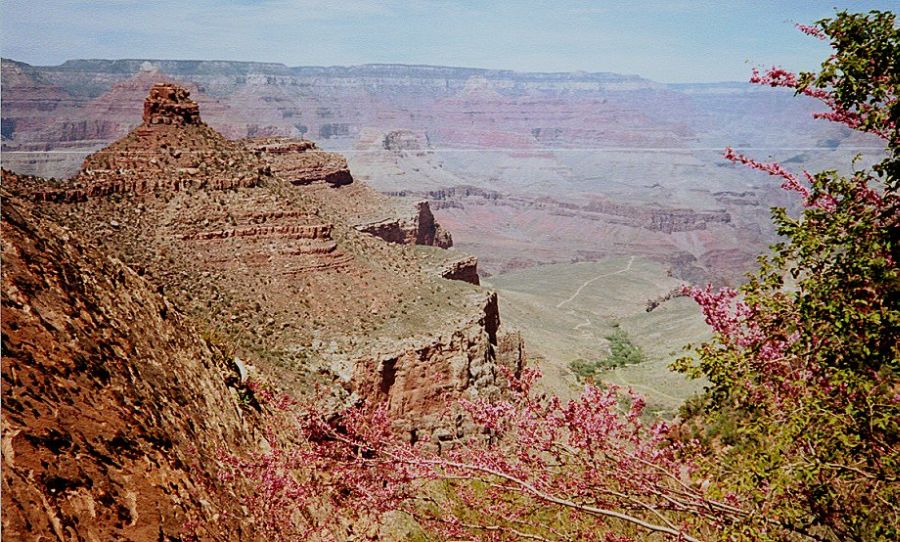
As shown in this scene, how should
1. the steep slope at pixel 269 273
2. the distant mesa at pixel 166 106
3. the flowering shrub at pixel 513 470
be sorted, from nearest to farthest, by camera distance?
the flowering shrub at pixel 513 470, the steep slope at pixel 269 273, the distant mesa at pixel 166 106

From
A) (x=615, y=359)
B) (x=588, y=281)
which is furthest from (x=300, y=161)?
(x=588, y=281)

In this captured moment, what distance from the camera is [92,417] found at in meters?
5.27

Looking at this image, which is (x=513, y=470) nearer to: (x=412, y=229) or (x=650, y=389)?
(x=650, y=389)

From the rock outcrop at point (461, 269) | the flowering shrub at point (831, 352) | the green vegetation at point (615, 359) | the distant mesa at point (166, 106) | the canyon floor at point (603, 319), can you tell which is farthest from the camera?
the green vegetation at point (615, 359)

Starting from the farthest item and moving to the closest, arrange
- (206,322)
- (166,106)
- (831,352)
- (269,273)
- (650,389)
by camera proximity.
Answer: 1. (650,389)
2. (166,106)
3. (269,273)
4. (206,322)
5. (831,352)

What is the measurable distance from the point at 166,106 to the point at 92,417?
23.2 metres

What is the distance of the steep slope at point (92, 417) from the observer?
14.5 feet

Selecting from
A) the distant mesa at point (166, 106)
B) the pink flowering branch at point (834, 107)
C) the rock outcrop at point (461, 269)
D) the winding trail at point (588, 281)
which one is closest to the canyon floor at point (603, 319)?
the winding trail at point (588, 281)

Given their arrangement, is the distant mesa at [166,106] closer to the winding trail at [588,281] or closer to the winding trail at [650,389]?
the winding trail at [650,389]

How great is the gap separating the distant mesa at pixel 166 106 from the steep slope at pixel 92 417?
19174mm

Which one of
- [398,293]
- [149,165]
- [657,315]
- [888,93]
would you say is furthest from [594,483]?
[657,315]

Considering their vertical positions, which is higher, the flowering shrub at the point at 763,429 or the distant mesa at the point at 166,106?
the distant mesa at the point at 166,106

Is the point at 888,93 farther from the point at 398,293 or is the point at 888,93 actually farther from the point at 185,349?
the point at 398,293

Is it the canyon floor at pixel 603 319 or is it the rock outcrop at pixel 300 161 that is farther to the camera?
the rock outcrop at pixel 300 161
